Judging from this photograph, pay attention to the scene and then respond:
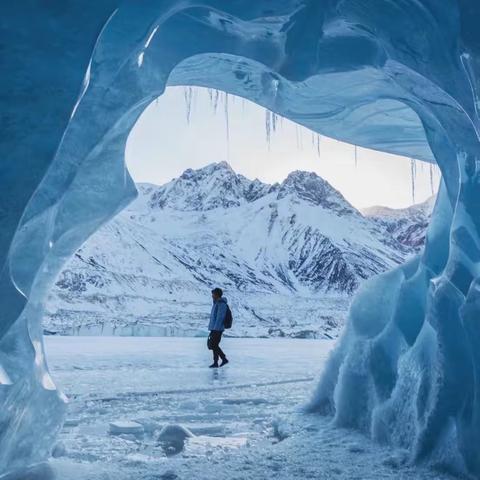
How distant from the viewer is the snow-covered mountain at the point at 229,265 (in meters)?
64.3

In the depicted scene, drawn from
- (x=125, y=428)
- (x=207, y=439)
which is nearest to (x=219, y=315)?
(x=125, y=428)

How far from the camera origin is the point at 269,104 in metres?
5.48

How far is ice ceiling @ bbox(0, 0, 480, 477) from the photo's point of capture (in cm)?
277

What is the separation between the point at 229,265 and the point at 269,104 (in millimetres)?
108787

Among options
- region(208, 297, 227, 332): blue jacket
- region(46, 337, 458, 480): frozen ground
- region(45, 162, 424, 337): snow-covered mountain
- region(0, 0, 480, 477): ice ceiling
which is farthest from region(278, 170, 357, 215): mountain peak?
region(0, 0, 480, 477): ice ceiling

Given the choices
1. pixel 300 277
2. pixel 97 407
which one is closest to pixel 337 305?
pixel 300 277

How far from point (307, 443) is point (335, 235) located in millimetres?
138020

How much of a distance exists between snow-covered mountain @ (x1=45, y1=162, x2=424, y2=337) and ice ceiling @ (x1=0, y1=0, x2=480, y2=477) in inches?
1518

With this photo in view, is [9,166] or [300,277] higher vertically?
[9,166]

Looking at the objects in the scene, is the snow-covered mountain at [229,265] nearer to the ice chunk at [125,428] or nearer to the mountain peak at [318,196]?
the mountain peak at [318,196]

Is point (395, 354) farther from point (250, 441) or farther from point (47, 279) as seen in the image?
point (47, 279)

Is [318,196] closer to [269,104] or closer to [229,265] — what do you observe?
[229,265]

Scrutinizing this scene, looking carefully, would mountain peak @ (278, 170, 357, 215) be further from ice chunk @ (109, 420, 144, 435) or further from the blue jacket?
ice chunk @ (109, 420, 144, 435)

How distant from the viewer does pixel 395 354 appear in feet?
14.8
